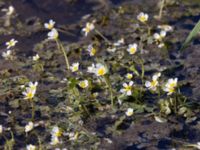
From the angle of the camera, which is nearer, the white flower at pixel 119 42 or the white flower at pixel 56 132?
the white flower at pixel 56 132

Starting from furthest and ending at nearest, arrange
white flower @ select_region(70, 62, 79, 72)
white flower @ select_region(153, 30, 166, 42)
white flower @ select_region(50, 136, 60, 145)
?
white flower @ select_region(153, 30, 166, 42), white flower @ select_region(70, 62, 79, 72), white flower @ select_region(50, 136, 60, 145)

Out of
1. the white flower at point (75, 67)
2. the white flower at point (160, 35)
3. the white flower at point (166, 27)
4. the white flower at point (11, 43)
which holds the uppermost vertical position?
the white flower at point (11, 43)

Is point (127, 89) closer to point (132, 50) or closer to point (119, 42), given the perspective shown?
point (132, 50)

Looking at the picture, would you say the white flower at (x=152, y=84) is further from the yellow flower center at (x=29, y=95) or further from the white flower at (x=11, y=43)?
the white flower at (x=11, y=43)

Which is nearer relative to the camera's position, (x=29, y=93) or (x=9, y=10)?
(x=29, y=93)

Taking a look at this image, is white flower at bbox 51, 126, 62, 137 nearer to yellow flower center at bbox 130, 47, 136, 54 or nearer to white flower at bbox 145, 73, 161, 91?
Answer: white flower at bbox 145, 73, 161, 91

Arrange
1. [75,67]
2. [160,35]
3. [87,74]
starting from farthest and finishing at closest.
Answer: [160,35], [87,74], [75,67]

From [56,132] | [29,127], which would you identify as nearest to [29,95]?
[29,127]

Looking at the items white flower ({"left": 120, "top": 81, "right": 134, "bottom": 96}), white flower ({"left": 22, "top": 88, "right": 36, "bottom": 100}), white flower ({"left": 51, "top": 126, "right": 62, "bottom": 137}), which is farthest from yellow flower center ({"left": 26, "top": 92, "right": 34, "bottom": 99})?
white flower ({"left": 120, "top": 81, "right": 134, "bottom": 96})

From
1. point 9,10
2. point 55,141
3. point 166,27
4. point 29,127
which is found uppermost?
Answer: point 9,10

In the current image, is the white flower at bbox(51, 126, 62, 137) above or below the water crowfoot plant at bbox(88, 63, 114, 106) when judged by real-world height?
below

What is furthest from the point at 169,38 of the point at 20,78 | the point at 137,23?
the point at 20,78

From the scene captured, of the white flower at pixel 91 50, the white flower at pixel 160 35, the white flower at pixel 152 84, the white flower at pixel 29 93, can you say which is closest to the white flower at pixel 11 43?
the white flower at pixel 91 50
